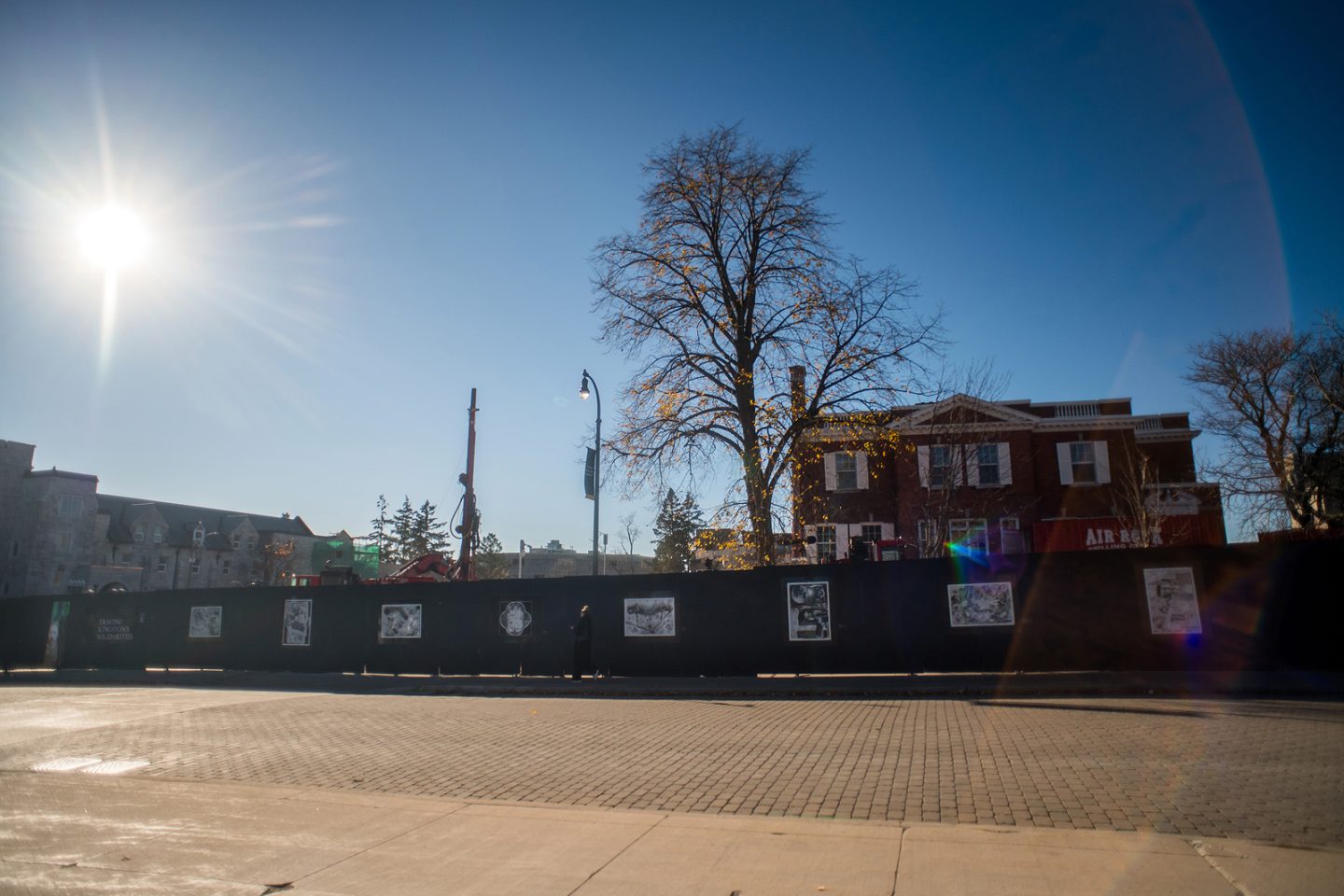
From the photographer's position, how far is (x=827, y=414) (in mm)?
27125

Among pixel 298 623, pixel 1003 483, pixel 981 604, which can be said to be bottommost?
pixel 298 623

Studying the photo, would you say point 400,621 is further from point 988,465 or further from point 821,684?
point 988,465

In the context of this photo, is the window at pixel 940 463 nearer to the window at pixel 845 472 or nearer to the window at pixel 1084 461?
the window at pixel 845 472

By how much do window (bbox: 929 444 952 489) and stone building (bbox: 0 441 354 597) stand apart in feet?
127

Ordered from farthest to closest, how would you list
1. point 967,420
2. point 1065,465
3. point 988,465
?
point 1065,465 < point 988,465 < point 967,420

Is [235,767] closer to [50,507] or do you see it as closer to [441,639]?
[441,639]

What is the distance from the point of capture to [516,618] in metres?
21.7

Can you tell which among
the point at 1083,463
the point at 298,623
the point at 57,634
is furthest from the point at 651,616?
the point at 1083,463

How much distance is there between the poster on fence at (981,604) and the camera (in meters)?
18.1

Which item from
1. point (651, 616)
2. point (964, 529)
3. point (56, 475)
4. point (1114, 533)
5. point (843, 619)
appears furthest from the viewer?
point (56, 475)

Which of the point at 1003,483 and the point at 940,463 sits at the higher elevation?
the point at 940,463

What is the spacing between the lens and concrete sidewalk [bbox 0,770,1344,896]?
518 cm

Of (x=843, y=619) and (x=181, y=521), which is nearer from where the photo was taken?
(x=843, y=619)

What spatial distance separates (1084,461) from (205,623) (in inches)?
1388
